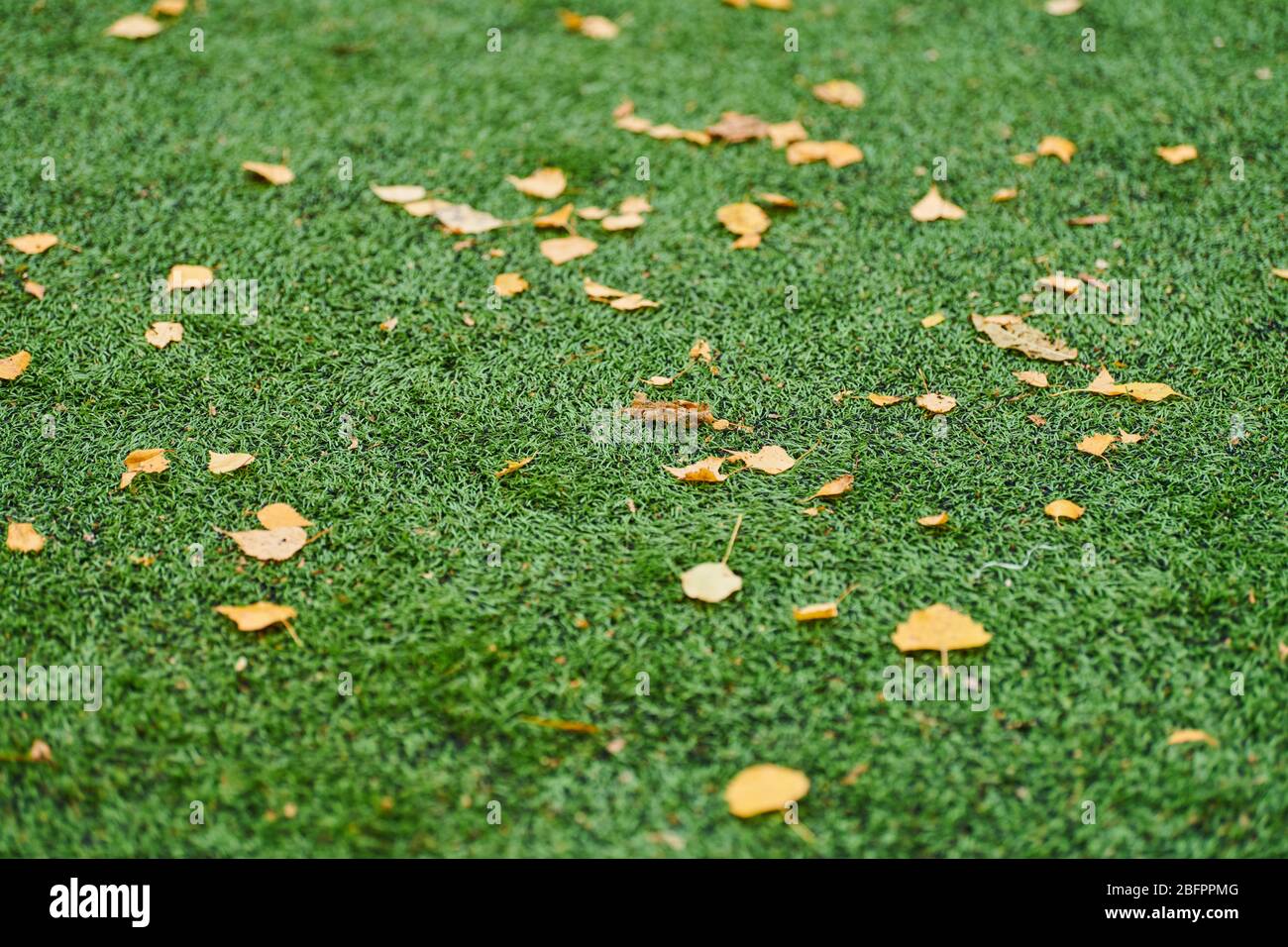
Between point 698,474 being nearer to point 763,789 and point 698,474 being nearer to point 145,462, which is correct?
point 763,789

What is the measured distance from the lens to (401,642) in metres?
2.08

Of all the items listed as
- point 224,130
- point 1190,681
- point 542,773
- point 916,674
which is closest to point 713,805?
point 542,773

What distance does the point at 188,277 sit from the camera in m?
2.99

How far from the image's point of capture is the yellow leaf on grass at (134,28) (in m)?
4.02

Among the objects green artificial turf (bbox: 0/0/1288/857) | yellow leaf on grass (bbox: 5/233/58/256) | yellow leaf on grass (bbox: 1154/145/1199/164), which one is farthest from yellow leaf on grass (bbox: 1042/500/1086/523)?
yellow leaf on grass (bbox: 5/233/58/256)

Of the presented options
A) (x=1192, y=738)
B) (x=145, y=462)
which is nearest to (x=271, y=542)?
(x=145, y=462)

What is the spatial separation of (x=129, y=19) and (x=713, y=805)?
3813 millimetres

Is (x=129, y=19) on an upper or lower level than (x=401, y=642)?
upper

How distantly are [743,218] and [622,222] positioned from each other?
370 mm

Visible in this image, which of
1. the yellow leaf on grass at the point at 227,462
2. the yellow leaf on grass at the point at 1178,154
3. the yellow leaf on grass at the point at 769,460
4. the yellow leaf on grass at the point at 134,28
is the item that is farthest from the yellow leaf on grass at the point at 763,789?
the yellow leaf on grass at the point at 134,28
